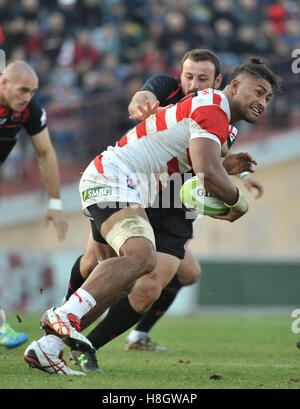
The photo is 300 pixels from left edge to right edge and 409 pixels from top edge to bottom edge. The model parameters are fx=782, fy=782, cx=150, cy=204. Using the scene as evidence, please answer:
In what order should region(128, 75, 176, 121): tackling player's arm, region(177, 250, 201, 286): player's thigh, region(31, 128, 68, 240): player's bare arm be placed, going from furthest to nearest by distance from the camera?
1. region(177, 250, 201, 286): player's thigh
2. region(31, 128, 68, 240): player's bare arm
3. region(128, 75, 176, 121): tackling player's arm

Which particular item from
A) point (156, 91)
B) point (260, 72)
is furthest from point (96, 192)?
point (156, 91)

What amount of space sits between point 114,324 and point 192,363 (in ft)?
2.64

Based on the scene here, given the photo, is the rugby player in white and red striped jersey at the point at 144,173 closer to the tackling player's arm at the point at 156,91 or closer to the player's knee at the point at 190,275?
the tackling player's arm at the point at 156,91

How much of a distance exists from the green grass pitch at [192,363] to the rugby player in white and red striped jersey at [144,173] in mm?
374

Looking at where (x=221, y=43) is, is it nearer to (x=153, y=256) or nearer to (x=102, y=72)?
(x=102, y=72)

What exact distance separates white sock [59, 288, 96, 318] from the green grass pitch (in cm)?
40

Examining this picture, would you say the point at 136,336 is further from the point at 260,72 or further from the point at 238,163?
the point at 260,72

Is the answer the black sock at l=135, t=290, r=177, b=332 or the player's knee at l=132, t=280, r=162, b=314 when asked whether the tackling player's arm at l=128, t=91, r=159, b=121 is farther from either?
the black sock at l=135, t=290, r=177, b=332

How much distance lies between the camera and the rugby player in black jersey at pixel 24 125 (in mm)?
6223

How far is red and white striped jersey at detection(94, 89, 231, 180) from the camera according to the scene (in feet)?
15.9

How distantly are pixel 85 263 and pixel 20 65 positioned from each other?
170cm

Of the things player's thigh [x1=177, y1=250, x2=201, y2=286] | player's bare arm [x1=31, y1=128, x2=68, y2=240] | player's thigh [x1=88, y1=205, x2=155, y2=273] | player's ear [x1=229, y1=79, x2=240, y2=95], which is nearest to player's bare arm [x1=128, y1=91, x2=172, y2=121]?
player's ear [x1=229, y1=79, x2=240, y2=95]

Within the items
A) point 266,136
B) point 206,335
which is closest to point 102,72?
point 266,136

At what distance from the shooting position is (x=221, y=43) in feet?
49.9
